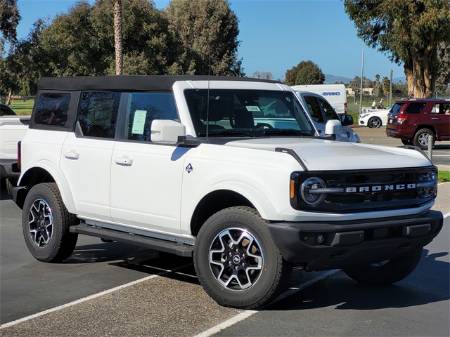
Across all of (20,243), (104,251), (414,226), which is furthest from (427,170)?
(20,243)

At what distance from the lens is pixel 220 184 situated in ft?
16.6

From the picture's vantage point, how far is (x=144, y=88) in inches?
236

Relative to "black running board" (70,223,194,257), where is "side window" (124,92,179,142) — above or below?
above

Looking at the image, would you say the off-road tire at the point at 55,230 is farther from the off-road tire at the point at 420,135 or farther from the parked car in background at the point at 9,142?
the off-road tire at the point at 420,135

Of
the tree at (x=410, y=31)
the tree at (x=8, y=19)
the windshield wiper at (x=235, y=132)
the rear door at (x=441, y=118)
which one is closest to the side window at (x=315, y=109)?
the rear door at (x=441, y=118)

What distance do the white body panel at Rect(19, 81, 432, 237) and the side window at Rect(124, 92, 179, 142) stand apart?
0.36ft

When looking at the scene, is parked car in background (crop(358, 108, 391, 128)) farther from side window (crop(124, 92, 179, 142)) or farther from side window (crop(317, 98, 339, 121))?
side window (crop(124, 92, 179, 142))

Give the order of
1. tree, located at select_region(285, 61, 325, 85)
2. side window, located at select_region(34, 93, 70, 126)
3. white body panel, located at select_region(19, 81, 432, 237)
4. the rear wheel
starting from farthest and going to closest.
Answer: tree, located at select_region(285, 61, 325, 85) < the rear wheel < side window, located at select_region(34, 93, 70, 126) < white body panel, located at select_region(19, 81, 432, 237)

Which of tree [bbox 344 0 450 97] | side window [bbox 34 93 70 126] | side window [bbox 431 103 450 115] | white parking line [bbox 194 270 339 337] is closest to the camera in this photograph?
white parking line [bbox 194 270 339 337]

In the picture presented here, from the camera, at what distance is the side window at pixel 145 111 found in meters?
5.84

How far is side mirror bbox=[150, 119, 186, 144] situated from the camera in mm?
5262

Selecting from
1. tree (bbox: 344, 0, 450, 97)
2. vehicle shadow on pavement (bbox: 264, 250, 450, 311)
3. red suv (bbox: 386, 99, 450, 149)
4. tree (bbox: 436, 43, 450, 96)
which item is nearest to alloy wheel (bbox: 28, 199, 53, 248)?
vehicle shadow on pavement (bbox: 264, 250, 450, 311)

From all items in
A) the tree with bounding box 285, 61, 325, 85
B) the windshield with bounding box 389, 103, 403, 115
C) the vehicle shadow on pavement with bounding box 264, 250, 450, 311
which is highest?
the tree with bounding box 285, 61, 325, 85

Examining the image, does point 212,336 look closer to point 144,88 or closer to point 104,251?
point 144,88
